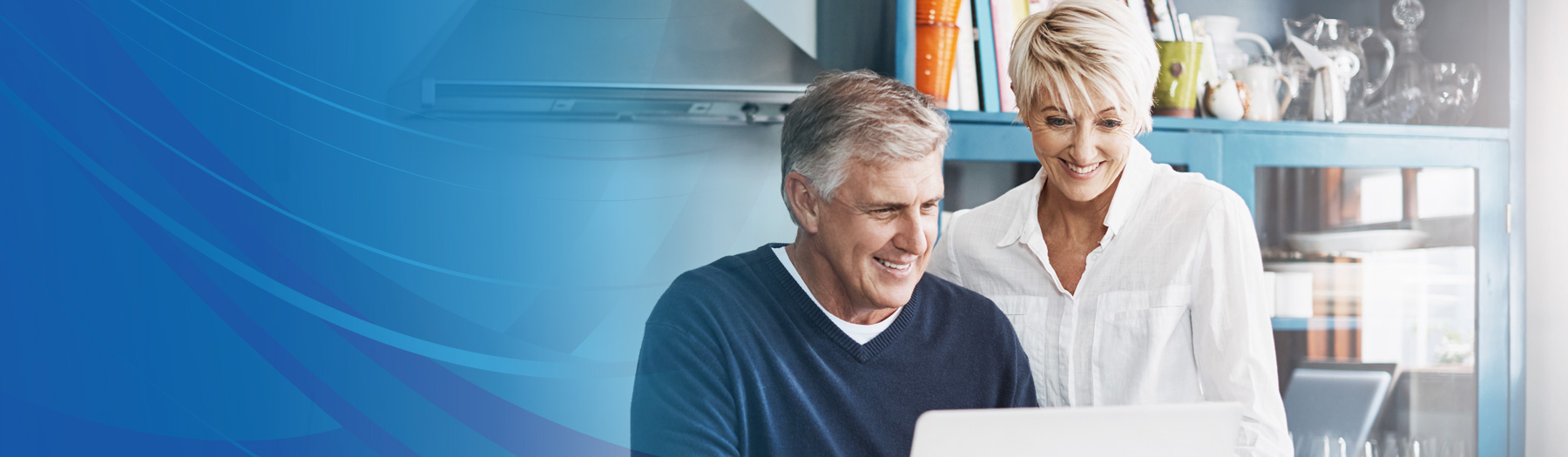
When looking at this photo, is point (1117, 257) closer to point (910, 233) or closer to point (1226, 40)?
point (910, 233)

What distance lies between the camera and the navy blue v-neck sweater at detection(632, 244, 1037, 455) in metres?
1.23

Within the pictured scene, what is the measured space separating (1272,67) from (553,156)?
1526 millimetres

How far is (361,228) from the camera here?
174 cm

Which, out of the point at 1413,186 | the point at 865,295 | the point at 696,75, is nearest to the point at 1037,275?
the point at 865,295

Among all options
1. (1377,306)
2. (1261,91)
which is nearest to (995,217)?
(1261,91)

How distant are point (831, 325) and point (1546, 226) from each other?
6.30 ft

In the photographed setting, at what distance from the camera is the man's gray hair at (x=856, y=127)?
1.28 meters

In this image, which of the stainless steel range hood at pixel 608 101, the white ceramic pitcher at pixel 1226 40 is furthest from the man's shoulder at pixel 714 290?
the white ceramic pitcher at pixel 1226 40

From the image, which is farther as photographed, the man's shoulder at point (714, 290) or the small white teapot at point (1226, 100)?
the small white teapot at point (1226, 100)

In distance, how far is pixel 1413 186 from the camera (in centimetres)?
235

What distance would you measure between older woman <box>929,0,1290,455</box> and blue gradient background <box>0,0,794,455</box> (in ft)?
2.32

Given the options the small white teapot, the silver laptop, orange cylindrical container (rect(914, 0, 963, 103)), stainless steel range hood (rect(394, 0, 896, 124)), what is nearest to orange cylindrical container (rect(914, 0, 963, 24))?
orange cylindrical container (rect(914, 0, 963, 103))

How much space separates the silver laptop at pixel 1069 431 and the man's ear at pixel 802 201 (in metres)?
0.45

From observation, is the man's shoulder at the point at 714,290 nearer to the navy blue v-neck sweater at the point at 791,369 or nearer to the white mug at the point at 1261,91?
the navy blue v-neck sweater at the point at 791,369
